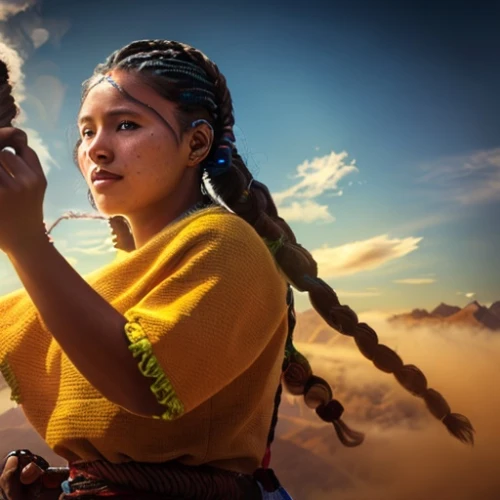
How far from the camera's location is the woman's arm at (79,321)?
0.51 metres

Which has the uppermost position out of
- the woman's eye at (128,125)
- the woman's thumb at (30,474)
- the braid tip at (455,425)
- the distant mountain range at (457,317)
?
the woman's eye at (128,125)

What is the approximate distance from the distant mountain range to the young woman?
119 centimetres

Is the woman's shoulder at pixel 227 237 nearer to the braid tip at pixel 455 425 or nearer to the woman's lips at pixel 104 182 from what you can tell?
the woman's lips at pixel 104 182

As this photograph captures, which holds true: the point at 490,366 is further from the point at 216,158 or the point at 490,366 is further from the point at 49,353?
the point at 49,353

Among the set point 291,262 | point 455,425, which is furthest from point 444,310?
point 291,262

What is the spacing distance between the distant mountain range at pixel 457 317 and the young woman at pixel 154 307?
1190 mm

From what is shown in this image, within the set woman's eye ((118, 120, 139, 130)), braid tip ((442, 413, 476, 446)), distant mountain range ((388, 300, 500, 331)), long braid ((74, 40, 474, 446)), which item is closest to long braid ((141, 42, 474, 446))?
long braid ((74, 40, 474, 446))

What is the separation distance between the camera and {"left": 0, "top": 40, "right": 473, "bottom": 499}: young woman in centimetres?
52

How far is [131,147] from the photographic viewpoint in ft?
2.30

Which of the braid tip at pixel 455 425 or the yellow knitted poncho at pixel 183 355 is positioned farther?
the braid tip at pixel 455 425

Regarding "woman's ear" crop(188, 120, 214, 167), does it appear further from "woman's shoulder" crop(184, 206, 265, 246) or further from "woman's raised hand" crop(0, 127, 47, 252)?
"woman's raised hand" crop(0, 127, 47, 252)

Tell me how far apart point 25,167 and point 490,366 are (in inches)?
69.0

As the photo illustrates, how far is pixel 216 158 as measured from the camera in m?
0.79

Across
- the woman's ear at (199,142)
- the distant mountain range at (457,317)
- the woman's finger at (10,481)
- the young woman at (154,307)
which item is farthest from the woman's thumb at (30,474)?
the distant mountain range at (457,317)
